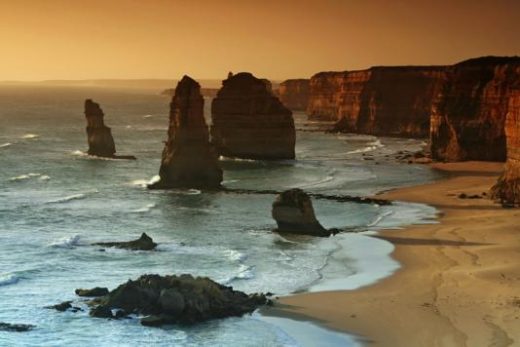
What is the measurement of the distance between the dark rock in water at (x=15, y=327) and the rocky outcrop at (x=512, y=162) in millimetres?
39334

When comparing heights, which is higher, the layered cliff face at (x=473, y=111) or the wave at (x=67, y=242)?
the layered cliff face at (x=473, y=111)

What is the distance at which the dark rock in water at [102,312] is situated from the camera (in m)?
35.1

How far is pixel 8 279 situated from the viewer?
138 feet

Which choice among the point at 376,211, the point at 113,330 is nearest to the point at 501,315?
the point at 113,330

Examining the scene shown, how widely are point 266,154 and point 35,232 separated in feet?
169

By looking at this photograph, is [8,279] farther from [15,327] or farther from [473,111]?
[473,111]

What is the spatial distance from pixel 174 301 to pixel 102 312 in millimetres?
2966

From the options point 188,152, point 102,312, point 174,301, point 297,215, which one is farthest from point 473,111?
point 102,312

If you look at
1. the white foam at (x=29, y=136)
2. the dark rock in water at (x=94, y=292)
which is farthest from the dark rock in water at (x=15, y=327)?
the white foam at (x=29, y=136)

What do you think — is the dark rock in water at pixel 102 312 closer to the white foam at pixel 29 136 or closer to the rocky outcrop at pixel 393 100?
the rocky outcrop at pixel 393 100

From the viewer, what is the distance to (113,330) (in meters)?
33.6

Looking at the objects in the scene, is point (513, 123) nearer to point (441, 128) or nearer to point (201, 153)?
point (201, 153)

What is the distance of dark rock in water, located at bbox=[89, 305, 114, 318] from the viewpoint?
35062mm

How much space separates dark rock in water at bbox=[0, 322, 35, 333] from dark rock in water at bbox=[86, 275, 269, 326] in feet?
8.37
